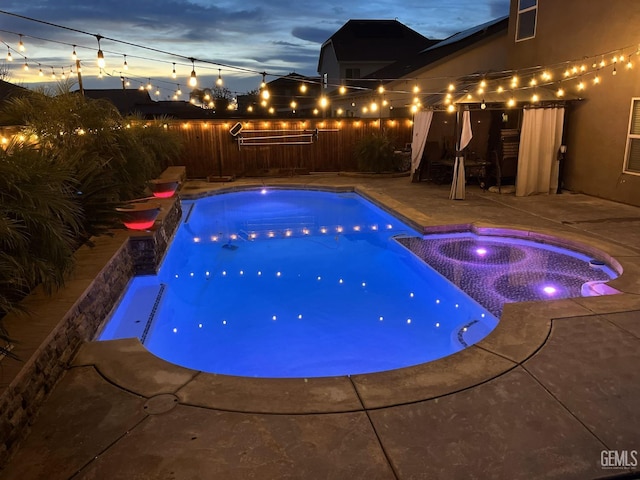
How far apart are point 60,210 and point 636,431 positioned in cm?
424

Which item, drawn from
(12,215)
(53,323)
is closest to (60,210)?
(12,215)

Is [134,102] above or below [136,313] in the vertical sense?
above

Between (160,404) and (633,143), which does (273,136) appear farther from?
(160,404)

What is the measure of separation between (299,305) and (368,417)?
2.97m

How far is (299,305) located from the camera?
5.43m

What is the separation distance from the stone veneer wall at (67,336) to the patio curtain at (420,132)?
6.98 meters

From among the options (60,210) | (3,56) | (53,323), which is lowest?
(53,323)

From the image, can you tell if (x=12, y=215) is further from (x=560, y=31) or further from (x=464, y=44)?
(x=464, y=44)

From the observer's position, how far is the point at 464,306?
5121 mm

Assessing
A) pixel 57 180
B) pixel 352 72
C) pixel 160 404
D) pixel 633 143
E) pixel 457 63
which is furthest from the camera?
pixel 352 72

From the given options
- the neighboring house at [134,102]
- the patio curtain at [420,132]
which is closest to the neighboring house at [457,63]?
the patio curtain at [420,132]

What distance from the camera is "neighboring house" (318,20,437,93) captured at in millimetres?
24219

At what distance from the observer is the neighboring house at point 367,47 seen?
79.5 feet

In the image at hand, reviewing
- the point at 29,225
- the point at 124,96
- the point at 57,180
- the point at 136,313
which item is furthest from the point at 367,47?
the point at 29,225
